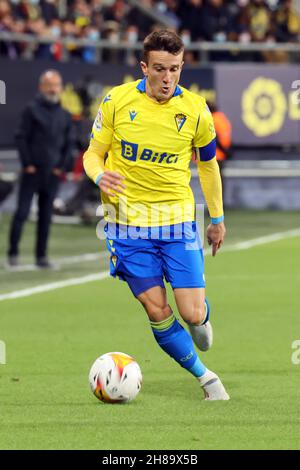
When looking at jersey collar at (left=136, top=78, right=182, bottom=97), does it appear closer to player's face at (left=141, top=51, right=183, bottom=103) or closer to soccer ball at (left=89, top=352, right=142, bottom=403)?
player's face at (left=141, top=51, right=183, bottom=103)

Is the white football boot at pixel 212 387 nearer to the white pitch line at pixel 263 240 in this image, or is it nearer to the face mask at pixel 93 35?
the white pitch line at pixel 263 240

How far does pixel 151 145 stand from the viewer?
8938 millimetres

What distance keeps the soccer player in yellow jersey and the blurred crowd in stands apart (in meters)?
15.1

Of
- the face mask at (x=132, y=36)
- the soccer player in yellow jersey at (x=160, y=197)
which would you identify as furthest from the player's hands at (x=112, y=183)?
the face mask at (x=132, y=36)

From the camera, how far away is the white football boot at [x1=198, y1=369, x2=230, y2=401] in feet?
29.3

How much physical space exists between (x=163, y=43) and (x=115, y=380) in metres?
2.18

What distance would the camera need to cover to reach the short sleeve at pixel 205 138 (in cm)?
898

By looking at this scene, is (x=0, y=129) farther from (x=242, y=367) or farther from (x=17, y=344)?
(x=242, y=367)

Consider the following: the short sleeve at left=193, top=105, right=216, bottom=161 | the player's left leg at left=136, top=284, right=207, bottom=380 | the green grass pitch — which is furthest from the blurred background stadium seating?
the player's left leg at left=136, top=284, right=207, bottom=380

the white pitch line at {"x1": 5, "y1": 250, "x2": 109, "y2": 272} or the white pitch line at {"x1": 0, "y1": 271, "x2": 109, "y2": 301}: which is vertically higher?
the white pitch line at {"x1": 0, "y1": 271, "x2": 109, "y2": 301}

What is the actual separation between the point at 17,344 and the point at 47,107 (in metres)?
6.29

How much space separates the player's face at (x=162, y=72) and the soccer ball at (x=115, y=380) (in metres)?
1.77

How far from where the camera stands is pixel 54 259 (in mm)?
18797

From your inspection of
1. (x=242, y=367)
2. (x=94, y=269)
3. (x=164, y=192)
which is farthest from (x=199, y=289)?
(x=94, y=269)
